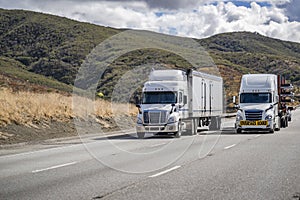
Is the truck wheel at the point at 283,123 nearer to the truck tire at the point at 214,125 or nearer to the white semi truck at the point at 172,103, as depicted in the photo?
the truck tire at the point at 214,125

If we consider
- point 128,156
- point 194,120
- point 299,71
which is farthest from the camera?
point 299,71

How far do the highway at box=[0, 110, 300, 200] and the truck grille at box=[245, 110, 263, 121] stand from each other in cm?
1015

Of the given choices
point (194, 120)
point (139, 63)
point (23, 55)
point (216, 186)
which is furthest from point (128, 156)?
point (23, 55)

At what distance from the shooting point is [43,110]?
32.2 metres

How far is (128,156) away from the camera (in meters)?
17.9

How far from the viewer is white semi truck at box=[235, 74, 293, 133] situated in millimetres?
31281

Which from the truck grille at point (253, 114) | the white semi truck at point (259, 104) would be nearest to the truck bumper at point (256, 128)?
the white semi truck at point (259, 104)

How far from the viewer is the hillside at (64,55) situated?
92.7 meters

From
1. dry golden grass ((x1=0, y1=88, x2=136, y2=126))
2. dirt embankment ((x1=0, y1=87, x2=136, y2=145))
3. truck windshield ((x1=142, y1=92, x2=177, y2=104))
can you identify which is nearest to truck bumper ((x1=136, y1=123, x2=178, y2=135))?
truck windshield ((x1=142, y1=92, x2=177, y2=104))

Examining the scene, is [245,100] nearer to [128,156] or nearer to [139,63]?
[128,156]

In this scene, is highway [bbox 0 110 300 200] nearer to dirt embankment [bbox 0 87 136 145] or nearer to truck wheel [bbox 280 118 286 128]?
dirt embankment [bbox 0 87 136 145]

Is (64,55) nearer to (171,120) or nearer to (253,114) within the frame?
(253,114)

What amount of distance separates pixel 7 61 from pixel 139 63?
82.1 ft

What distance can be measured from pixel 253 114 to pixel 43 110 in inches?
498
